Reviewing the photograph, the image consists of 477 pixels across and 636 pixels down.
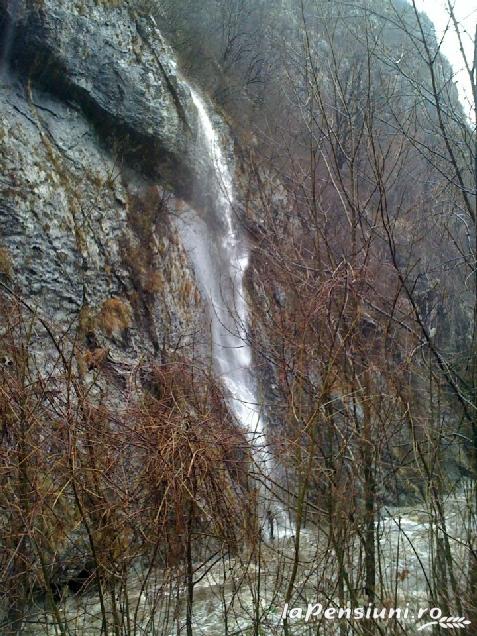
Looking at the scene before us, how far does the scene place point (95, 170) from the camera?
9562mm

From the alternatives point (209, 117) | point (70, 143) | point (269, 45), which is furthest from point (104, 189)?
point (269, 45)

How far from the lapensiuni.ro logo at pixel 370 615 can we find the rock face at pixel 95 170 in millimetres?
4620

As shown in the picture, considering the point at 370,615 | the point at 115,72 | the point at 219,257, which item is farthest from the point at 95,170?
the point at 370,615

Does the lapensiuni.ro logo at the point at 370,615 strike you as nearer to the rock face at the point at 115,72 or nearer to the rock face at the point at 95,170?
the rock face at the point at 95,170

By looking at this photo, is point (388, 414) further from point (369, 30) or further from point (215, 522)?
point (369, 30)

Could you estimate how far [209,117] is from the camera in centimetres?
1377

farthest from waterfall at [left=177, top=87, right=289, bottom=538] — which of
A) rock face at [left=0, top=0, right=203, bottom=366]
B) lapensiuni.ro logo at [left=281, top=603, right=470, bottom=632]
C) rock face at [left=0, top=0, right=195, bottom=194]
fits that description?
lapensiuni.ro logo at [left=281, top=603, right=470, bottom=632]

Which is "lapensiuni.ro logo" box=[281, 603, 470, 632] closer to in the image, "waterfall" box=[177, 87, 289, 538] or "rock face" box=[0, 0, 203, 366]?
"rock face" box=[0, 0, 203, 366]

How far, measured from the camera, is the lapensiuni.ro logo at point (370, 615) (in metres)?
3.06

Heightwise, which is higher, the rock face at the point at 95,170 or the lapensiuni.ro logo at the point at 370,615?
the rock face at the point at 95,170

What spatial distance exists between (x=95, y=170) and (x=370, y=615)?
7.87 m

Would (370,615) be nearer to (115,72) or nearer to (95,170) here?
(95,170)

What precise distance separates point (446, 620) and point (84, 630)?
1.86m

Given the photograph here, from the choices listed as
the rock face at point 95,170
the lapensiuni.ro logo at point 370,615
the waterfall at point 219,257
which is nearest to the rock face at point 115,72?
the rock face at point 95,170
